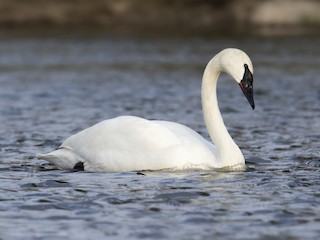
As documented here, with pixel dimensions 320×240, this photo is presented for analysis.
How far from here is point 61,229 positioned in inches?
303

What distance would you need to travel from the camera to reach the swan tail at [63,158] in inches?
424

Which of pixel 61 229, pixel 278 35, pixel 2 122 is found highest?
pixel 278 35

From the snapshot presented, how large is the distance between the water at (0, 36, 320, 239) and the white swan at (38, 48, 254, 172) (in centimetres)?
15

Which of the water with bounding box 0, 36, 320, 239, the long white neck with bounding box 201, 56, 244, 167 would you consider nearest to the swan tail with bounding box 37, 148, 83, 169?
the water with bounding box 0, 36, 320, 239

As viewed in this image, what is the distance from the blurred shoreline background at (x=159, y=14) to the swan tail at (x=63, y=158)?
91.3 ft

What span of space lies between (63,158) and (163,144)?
123 centimetres

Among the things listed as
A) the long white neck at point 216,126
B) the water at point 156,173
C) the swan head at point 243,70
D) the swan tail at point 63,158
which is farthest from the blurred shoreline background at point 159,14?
the swan head at point 243,70

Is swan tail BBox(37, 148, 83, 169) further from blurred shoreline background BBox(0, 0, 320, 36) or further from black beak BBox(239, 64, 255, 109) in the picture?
blurred shoreline background BBox(0, 0, 320, 36)

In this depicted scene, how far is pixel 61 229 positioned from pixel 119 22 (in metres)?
34.5

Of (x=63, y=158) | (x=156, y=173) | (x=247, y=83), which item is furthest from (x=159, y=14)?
(x=156, y=173)

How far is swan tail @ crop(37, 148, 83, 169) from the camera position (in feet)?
35.4

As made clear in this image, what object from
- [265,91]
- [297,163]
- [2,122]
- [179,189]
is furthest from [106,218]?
[265,91]

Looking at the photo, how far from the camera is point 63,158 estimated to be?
10.9 m

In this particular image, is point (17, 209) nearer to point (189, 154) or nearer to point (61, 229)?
point (61, 229)
